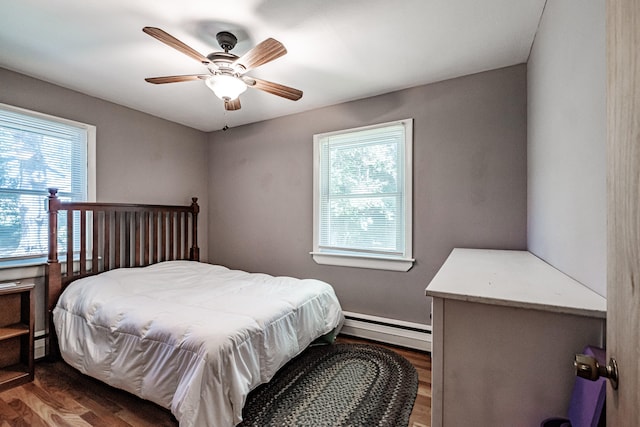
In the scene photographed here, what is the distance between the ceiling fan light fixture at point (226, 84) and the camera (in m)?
1.84

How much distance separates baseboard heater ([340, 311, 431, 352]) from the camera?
2.55 m

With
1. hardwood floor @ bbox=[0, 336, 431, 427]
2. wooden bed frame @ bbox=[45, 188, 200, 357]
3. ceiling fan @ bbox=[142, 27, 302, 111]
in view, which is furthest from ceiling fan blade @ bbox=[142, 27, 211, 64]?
hardwood floor @ bbox=[0, 336, 431, 427]

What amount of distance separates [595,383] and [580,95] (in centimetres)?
102

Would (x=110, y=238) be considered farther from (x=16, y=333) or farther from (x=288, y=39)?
(x=288, y=39)

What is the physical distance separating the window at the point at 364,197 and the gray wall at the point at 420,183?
0.09m

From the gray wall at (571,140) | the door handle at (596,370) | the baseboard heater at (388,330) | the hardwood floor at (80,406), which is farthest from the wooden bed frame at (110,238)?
the gray wall at (571,140)

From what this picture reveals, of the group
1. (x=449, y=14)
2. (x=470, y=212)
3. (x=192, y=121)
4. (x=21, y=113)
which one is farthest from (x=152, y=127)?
(x=470, y=212)

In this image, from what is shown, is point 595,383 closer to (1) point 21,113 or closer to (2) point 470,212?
(2) point 470,212

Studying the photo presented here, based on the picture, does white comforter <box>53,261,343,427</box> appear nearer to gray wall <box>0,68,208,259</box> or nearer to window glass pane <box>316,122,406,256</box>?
window glass pane <box>316,122,406,256</box>

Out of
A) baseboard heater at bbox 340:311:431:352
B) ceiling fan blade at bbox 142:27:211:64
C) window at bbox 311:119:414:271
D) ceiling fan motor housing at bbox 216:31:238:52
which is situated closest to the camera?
ceiling fan blade at bbox 142:27:211:64

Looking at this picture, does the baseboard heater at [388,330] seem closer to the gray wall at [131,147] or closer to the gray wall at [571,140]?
the gray wall at [571,140]

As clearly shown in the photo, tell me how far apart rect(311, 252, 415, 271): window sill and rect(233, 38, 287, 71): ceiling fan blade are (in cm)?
189

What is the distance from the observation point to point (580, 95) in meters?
1.12

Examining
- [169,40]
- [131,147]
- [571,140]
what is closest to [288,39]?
[169,40]
